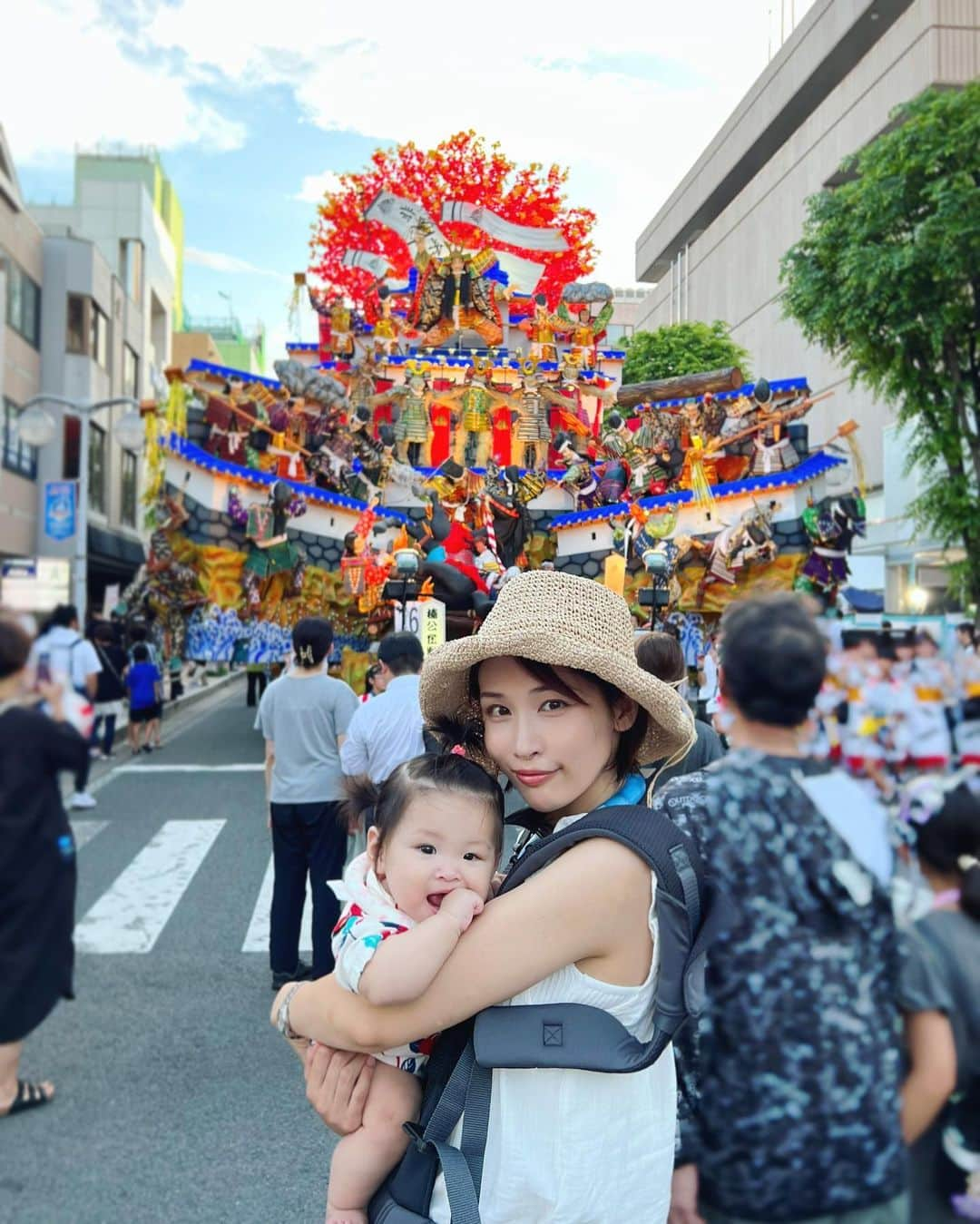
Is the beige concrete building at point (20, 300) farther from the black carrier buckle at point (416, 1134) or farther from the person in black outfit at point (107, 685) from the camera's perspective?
the black carrier buckle at point (416, 1134)

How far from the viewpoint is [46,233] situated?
11266 millimetres

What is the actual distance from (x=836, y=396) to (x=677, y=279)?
16126 mm

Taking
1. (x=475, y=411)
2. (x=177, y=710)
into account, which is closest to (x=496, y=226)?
(x=475, y=411)

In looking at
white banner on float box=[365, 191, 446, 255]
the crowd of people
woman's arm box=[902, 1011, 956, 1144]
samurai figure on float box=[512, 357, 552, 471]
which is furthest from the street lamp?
white banner on float box=[365, 191, 446, 255]

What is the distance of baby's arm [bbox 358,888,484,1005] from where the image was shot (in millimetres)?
1427

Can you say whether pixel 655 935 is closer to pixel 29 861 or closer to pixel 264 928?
pixel 29 861

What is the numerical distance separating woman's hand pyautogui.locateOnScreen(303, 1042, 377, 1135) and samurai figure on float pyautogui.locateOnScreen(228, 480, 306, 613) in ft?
44.1

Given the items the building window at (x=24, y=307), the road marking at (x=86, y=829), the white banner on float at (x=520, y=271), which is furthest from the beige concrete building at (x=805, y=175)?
the building window at (x=24, y=307)

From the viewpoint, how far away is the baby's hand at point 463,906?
57.8 inches

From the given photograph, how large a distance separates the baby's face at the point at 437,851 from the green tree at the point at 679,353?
3276cm

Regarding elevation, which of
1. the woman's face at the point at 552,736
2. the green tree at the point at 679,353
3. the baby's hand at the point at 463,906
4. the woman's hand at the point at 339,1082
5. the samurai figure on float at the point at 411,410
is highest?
the green tree at the point at 679,353

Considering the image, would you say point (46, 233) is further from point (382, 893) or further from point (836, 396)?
point (836, 396)

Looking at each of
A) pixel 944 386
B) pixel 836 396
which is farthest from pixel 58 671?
pixel 836 396

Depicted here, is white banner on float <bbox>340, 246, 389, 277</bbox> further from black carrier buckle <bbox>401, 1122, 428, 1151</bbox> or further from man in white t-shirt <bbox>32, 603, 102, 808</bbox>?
black carrier buckle <bbox>401, 1122, 428, 1151</bbox>
